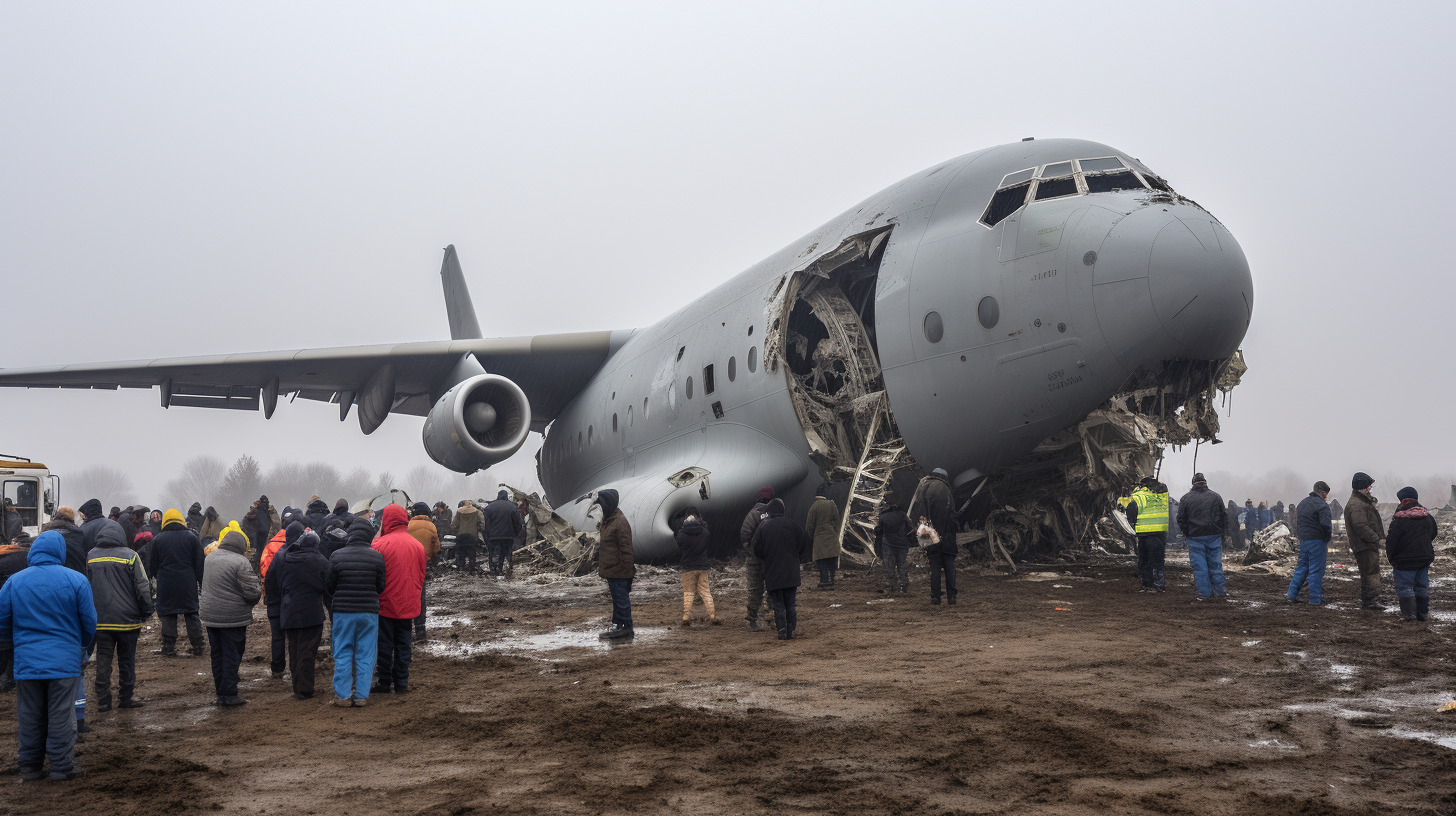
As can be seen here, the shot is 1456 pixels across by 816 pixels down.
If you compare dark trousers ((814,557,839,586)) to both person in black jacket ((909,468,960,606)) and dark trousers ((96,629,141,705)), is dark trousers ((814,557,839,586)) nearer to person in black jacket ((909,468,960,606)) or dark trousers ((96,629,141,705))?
person in black jacket ((909,468,960,606))

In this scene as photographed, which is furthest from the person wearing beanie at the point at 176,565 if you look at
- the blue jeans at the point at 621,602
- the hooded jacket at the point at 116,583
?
the blue jeans at the point at 621,602

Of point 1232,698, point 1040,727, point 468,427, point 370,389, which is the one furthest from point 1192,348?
point 370,389

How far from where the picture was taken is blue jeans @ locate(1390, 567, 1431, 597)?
912 centimetres

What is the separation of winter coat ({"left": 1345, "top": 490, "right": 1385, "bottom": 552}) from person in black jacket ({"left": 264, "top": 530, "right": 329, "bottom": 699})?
10401 mm

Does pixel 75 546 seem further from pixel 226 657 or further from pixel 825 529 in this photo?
pixel 825 529

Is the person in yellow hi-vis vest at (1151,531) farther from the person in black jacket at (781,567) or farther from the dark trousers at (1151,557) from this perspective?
the person in black jacket at (781,567)

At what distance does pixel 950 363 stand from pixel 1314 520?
14.6ft

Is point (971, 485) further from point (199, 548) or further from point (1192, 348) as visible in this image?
point (199, 548)

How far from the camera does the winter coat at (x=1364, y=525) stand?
988cm

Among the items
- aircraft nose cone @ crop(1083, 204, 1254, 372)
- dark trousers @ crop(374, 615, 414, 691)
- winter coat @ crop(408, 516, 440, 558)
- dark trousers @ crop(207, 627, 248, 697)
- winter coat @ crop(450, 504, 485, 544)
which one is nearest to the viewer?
dark trousers @ crop(207, 627, 248, 697)

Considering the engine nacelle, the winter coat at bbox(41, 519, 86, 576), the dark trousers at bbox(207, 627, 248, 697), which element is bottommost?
the dark trousers at bbox(207, 627, 248, 697)

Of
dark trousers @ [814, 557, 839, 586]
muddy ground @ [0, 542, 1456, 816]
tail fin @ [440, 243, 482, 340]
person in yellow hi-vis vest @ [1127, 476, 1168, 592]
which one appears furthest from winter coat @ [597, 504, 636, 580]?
tail fin @ [440, 243, 482, 340]

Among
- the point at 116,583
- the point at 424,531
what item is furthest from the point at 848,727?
the point at 424,531

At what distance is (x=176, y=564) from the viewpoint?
9281 millimetres
